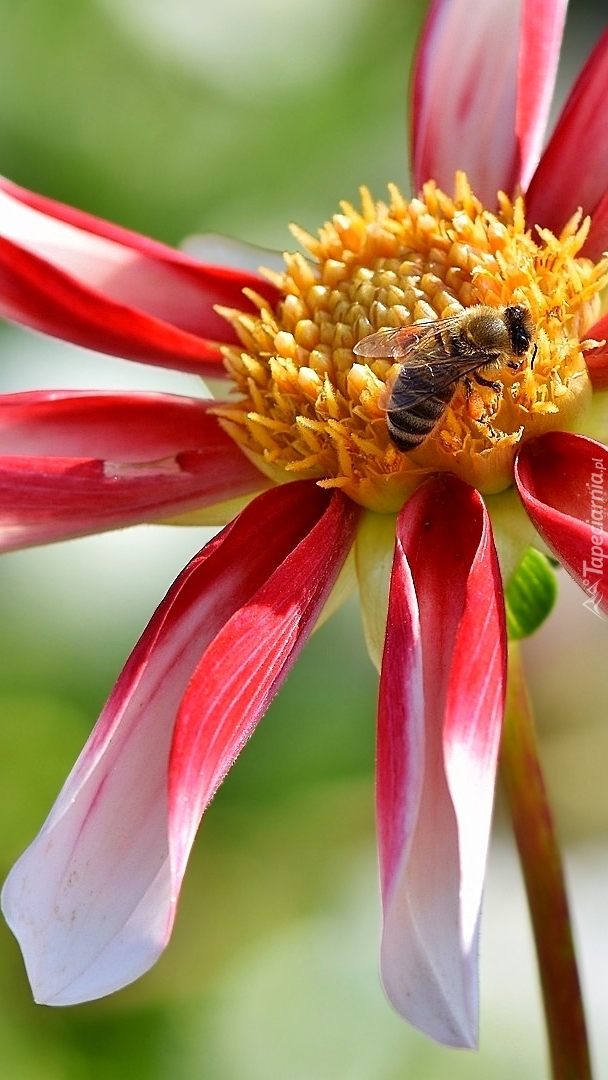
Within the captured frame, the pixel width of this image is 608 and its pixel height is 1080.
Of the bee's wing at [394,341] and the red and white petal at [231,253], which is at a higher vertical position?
the red and white petal at [231,253]

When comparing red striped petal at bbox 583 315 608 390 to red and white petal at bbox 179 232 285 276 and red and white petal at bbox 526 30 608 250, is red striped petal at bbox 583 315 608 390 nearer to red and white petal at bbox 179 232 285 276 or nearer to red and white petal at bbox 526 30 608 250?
red and white petal at bbox 526 30 608 250

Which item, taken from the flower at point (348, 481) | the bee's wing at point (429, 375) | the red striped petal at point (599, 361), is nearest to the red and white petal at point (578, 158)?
the flower at point (348, 481)

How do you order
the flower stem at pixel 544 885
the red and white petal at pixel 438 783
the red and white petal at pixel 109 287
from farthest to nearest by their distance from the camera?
the red and white petal at pixel 109 287
the flower stem at pixel 544 885
the red and white petal at pixel 438 783

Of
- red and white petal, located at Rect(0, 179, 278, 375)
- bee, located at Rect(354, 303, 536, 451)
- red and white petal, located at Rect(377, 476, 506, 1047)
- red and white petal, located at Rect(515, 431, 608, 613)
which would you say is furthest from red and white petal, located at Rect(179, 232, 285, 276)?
red and white petal, located at Rect(377, 476, 506, 1047)

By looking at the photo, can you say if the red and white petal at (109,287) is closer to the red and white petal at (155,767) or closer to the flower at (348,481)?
the flower at (348,481)

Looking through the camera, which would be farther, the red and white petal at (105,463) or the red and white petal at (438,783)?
the red and white petal at (105,463)
